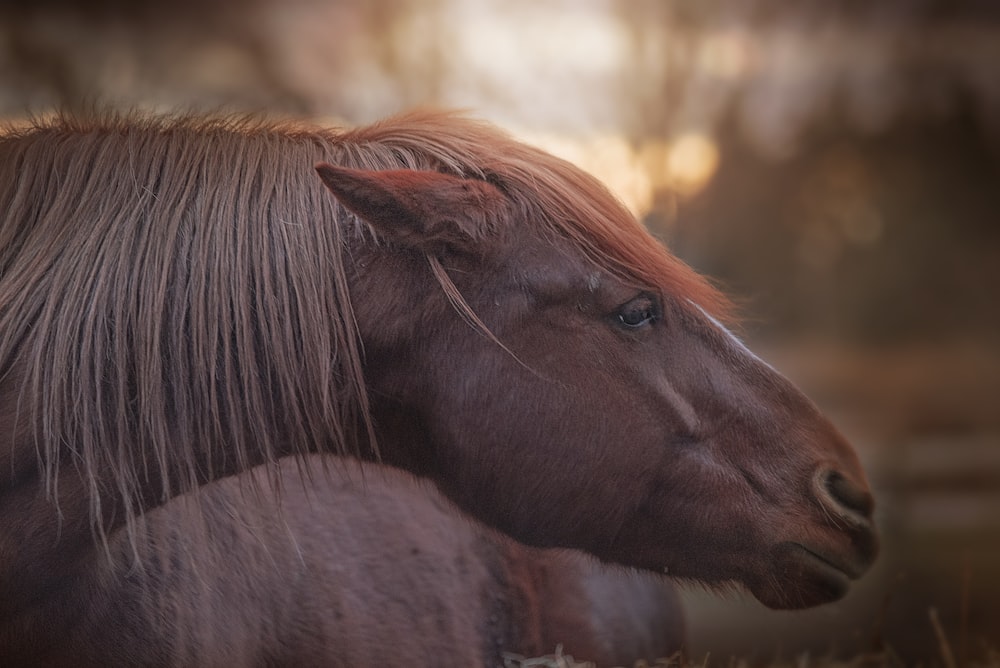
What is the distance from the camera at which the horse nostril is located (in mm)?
1458

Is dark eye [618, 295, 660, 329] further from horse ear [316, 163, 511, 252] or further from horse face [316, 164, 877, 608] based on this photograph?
horse ear [316, 163, 511, 252]

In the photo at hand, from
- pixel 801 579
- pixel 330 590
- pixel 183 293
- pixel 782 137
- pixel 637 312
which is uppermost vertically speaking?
pixel 782 137

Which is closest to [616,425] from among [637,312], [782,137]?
[637,312]

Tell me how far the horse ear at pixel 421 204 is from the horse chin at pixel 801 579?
74cm

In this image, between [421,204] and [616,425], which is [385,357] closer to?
[421,204]

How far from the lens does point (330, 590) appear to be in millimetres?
1736

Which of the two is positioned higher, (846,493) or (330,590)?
(846,493)

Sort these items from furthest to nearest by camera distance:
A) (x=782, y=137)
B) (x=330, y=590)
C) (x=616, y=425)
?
(x=782, y=137) → (x=330, y=590) → (x=616, y=425)

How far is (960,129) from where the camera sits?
586 cm

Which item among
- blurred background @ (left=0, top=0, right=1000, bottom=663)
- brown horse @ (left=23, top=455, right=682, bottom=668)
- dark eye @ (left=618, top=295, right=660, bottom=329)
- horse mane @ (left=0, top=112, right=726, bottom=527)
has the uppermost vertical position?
blurred background @ (left=0, top=0, right=1000, bottom=663)

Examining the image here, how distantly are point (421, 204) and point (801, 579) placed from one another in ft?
2.93

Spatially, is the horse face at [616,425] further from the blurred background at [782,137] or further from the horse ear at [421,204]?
the blurred background at [782,137]

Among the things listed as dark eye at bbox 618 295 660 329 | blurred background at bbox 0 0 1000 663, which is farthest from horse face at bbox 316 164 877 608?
blurred background at bbox 0 0 1000 663

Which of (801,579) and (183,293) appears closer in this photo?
(183,293)
